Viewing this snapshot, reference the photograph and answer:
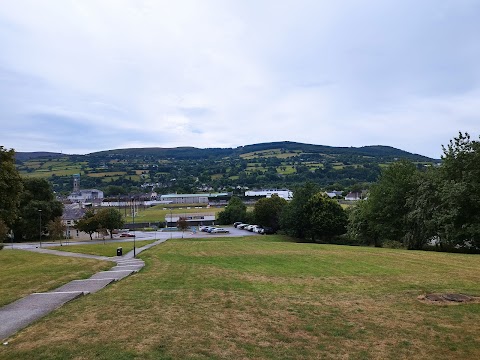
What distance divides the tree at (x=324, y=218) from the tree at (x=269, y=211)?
1158 centimetres

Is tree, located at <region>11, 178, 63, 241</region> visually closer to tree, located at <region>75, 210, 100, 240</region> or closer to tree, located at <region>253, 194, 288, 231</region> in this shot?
tree, located at <region>75, 210, 100, 240</region>

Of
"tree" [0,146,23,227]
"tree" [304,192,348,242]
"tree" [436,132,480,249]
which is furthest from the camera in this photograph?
"tree" [304,192,348,242]

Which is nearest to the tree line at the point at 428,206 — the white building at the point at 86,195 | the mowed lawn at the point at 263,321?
the mowed lawn at the point at 263,321

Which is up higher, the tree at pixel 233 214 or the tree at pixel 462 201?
the tree at pixel 462 201

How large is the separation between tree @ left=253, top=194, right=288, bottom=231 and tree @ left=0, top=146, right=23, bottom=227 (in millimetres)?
52661

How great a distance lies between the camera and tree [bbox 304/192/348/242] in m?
57.7

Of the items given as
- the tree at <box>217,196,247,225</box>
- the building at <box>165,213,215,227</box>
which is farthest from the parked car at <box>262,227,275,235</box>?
the building at <box>165,213,215,227</box>

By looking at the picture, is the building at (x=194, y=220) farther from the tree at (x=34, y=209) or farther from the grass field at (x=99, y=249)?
the grass field at (x=99, y=249)

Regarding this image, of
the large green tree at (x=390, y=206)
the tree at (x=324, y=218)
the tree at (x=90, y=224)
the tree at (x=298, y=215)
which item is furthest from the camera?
the tree at (x=90, y=224)

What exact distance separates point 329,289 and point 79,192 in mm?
A: 178855

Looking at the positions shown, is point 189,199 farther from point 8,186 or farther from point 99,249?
point 8,186

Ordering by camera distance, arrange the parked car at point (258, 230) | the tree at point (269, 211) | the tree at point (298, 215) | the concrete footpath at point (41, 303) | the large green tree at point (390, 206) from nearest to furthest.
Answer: the concrete footpath at point (41, 303) → the large green tree at point (390, 206) → the tree at point (298, 215) → the parked car at point (258, 230) → the tree at point (269, 211)

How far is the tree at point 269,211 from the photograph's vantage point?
7175 centimetres

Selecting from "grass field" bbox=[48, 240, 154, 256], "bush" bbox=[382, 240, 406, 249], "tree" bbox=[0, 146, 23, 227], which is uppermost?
"tree" bbox=[0, 146, 23, 227]
